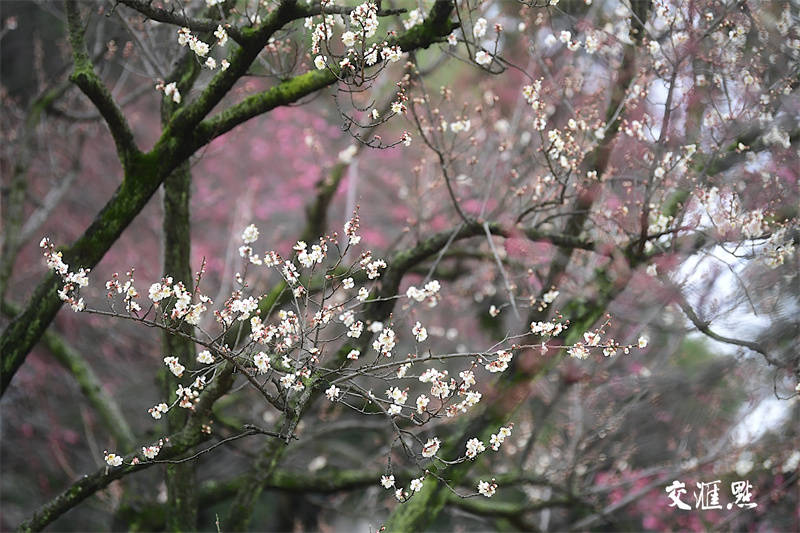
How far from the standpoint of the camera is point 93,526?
422 inches

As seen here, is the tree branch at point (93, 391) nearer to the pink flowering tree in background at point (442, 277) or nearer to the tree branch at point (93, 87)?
the pink flowering tree in background at point (442, 277)

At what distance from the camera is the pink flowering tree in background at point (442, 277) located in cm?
371

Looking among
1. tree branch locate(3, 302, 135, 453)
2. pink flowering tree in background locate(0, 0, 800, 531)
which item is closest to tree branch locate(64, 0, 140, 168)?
pink flowering tree in background locate(0, 0, 800, 531)

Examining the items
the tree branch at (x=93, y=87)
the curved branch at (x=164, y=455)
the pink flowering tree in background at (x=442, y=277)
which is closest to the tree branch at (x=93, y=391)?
the pink flowering tree in background at (x=442, y=277)

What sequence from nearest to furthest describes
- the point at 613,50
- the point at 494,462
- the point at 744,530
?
the point at 613,50, the point at 744,530, the point at 494,462

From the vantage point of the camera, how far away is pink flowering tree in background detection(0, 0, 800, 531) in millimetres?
3705

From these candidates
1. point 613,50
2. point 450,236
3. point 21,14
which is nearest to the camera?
point 450,236

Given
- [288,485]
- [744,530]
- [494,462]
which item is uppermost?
[494,462]

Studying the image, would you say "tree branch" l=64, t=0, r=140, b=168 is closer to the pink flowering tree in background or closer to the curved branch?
the pink flowering tree in background

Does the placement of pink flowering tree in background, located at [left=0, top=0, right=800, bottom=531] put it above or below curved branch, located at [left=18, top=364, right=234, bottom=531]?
above

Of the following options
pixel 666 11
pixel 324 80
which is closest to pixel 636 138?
pixel 666 11

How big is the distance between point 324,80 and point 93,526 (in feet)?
29.5

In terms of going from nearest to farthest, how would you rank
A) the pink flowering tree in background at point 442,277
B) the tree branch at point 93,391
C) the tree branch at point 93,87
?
the pink flowering tree in background at point 442,277
the tree branch at point 93,87
the tree branch at point 93,391

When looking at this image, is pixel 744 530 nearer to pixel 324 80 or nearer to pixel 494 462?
pixel 494 462
